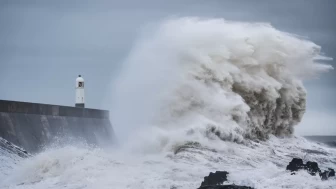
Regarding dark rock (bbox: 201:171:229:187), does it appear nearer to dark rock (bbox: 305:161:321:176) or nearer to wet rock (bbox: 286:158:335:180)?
wet rock (bbox: 286:158:335:180)

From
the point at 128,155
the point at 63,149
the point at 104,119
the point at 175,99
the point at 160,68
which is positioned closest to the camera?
the point at 63,149

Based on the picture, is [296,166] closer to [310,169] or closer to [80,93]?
[310,169]

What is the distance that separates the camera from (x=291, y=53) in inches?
1127

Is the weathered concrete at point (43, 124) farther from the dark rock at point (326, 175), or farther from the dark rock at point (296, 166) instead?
the dark rock at point (326, 175)

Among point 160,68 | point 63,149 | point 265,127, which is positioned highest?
point 160,68

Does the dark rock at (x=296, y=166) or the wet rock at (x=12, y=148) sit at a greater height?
the wet rock at (x=12, y=148)

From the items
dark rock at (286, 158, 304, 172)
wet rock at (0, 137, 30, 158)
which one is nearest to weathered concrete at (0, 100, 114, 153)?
wet rock at (0, 137, 30, 158)

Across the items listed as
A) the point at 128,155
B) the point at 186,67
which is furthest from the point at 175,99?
the point at 128,155

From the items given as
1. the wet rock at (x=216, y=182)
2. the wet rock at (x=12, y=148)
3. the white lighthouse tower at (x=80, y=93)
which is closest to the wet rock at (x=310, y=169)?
the wet rock at (x=216, y=182)

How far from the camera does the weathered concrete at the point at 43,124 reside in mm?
19906

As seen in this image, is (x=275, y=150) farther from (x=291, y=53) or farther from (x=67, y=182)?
(x=67, y=182)

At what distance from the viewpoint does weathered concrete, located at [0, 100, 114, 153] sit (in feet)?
65.3

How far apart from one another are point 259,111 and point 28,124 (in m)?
8.87

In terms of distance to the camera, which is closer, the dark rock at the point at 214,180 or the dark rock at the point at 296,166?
the dark rock at the point at 214,180
